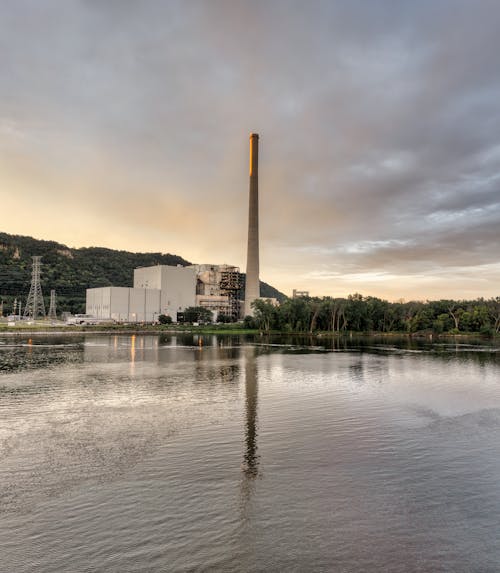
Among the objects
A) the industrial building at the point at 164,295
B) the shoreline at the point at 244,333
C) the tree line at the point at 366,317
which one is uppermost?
the industrial building at the point at 164,295

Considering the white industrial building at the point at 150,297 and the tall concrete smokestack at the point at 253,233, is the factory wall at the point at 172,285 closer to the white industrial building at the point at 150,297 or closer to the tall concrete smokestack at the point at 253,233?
the white industrial building at the point at 150,297

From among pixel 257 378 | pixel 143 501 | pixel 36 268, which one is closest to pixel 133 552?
pixel 143 501

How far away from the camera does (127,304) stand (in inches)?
5182

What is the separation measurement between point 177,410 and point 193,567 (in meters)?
13.9

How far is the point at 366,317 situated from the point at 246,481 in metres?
107

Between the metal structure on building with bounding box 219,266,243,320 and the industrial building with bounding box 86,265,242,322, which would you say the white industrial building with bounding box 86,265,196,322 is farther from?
the metal structure on building with bounding box 219,266,243,320

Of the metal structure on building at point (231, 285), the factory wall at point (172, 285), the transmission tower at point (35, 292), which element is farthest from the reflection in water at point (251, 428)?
the metal structure on building at point (231, 285)

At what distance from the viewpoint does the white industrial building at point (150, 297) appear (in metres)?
130

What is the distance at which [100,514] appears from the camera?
35.3 ft

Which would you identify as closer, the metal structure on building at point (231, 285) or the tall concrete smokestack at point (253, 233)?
the tall concrete smokestack at point (253, 233)

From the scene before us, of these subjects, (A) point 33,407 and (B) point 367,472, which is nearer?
(B) point 367,472

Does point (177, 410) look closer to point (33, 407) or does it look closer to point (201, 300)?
point (33, 407)

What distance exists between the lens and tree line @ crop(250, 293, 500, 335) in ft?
364

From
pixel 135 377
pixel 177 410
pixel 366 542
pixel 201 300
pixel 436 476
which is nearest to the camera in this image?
pixel 366 542
